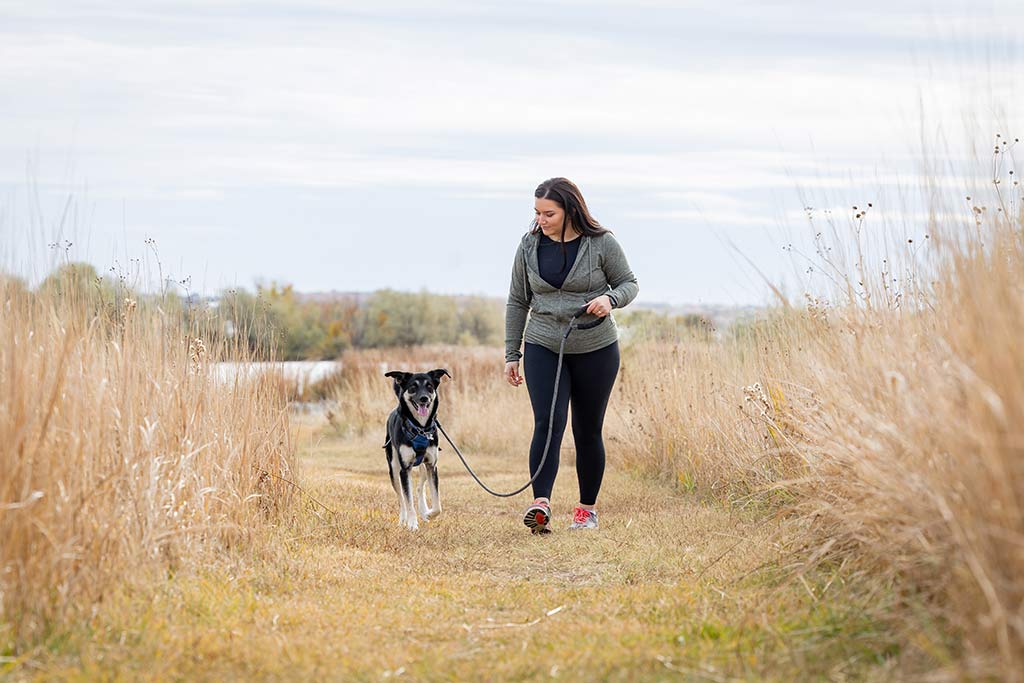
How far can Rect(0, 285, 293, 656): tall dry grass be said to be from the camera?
3873 mm

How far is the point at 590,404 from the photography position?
6.82 m

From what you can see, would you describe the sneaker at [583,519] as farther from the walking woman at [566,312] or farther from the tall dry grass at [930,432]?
the tall dry grass at [930,432]

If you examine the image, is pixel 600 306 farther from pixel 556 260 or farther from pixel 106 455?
pixel 106 455

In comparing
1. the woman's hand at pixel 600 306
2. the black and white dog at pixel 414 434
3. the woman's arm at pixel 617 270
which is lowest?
the black and white dog at pixel 414 434

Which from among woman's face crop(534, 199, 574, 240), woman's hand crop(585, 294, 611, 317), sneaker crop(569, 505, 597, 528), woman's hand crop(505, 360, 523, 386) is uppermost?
woman's face crop(534, 199, 574, 240)

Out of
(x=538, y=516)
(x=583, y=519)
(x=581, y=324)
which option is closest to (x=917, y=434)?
(x=581, y=324)

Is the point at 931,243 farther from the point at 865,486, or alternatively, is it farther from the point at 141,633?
the point at 141,633

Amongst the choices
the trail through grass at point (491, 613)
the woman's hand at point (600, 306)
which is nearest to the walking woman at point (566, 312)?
the woman's hand at point (600, 306)

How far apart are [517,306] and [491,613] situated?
272 cm

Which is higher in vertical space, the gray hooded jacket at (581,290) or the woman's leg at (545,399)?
the gray hooded jacket at (581,290)

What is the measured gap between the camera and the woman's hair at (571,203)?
6.73 metres

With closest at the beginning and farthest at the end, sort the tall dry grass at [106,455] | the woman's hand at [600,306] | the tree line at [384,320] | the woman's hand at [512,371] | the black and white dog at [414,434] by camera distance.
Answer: the tall dry grass at [106,455]
the woman's hand at [600,306]
the woman's hand at [512,371]
the black and white dog at [414,434]
the tree line at [384,320]

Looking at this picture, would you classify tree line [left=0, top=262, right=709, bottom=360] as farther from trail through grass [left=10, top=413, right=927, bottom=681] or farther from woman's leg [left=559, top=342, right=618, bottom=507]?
trail through grass [left=10, top=413, right=927, bottom=681]

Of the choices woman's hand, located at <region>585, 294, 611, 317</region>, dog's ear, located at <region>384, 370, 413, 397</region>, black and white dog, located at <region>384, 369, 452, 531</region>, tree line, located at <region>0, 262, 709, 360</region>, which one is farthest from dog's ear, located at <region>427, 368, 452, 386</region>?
tree line, located at <region>0, 262, 709, 360</region>
